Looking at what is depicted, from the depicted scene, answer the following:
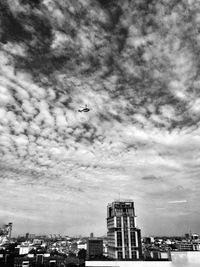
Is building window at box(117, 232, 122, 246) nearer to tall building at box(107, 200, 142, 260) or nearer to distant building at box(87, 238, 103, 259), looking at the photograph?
tall building at box(107, 200, 142, 260)

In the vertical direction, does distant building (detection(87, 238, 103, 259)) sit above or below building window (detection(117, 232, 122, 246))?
below

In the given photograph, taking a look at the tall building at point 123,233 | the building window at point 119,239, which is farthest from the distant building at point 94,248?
the building window at point 119,239

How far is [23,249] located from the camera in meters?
91.4

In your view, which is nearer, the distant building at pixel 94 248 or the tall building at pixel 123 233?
the tall building at pixel 123 233

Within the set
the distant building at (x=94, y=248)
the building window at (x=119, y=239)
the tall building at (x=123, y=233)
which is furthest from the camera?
the distant building at (x=94, y=248)

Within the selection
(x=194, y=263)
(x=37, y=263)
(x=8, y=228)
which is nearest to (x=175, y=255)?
(x=194, y=263)

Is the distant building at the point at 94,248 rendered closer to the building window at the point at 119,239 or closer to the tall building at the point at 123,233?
the tall building at the point at 123,233

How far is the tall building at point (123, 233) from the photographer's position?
60478 millimetres

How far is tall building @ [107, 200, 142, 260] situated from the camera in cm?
6048

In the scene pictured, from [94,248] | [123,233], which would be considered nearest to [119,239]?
[123,233]

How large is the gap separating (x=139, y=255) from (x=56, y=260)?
87.3 ft

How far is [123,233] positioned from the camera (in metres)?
62.6

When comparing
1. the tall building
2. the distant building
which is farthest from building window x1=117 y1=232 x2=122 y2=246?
the distant building

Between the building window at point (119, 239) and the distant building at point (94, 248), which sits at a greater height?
the building window at point (119, 239)
